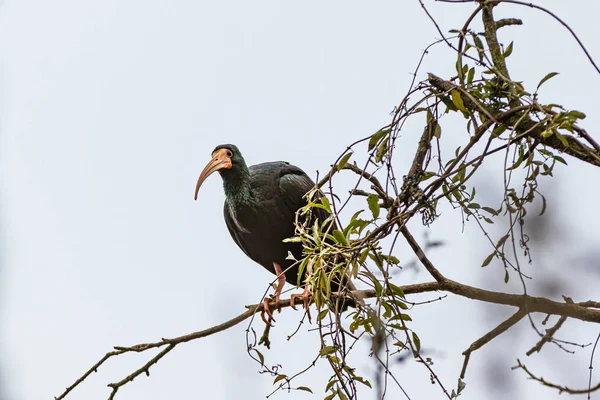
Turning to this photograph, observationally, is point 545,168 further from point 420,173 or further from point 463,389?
point 463,389

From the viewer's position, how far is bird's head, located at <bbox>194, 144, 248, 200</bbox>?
5.43 m

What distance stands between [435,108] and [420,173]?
0.26 meters

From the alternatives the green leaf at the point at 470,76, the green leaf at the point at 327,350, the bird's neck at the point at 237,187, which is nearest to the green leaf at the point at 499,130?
the green leaf at the point at 470,76

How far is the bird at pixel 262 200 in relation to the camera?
536cm

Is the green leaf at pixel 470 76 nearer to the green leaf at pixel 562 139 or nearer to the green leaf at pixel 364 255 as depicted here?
the green leaf at pixel 562 139

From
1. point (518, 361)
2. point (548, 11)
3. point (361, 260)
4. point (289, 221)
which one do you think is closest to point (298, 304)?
point (289, 221)

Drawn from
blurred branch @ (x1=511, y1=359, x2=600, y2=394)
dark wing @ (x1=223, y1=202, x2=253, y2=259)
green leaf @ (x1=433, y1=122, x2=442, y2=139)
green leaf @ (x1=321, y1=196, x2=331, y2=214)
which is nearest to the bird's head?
dark wing @ (x1=223, y1=202, x2=253, y2=259)

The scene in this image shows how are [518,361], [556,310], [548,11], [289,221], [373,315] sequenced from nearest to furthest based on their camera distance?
[518,361], [556,310], [548,11], [373,315], [289,221]

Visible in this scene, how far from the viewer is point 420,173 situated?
2664 millimetres

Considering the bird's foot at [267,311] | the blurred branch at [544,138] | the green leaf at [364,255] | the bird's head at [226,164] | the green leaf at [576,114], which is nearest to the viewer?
the green leaf at [576,114]

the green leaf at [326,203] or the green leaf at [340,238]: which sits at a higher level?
the green leaf at [326,203]

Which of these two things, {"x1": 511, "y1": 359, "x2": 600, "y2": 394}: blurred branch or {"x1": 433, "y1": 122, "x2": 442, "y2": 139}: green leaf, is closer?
{"x1": 511, "y1": 359, "x2": 600, "y2": 394}: blurred branch

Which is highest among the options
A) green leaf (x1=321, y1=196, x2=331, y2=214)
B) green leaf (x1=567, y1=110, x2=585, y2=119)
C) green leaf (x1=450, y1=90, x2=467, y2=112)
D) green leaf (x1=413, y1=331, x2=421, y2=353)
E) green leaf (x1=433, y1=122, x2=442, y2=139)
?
green leaf (x1=433, y1=122, x2=442, y2=139)

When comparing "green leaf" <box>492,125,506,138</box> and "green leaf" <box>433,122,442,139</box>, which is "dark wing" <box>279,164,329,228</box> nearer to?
"green leaf" <box>433,122,442,139</box>
